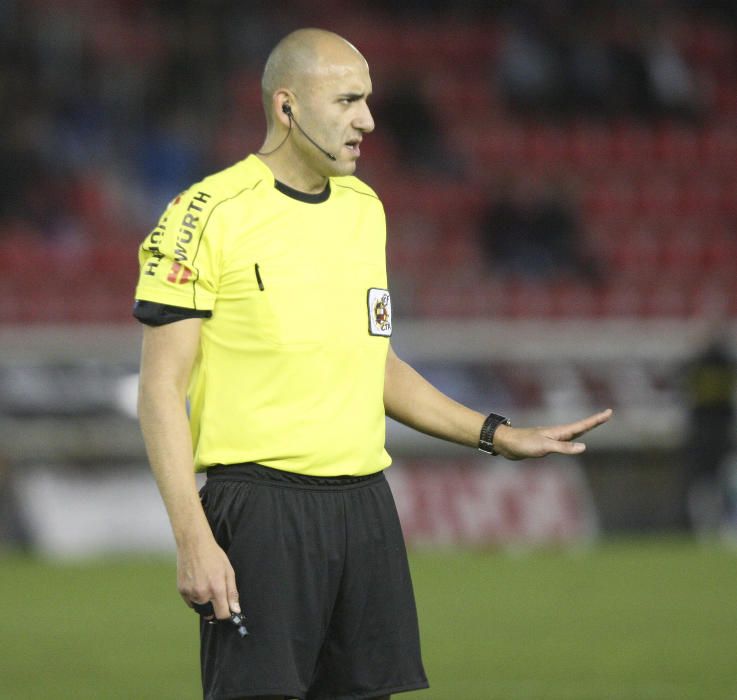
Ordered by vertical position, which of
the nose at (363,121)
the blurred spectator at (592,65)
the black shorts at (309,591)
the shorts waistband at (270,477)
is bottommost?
the black shorts at (309,591)

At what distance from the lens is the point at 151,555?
12.5 meters

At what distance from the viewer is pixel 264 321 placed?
11.3ft

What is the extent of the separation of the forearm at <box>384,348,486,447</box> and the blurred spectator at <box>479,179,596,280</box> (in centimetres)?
1066

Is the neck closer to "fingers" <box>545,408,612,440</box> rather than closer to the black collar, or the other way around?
the black collar

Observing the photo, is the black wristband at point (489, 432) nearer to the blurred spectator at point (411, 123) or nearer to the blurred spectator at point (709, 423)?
the blurred spectator at point (709, 423)

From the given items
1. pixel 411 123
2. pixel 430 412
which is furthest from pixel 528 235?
pixel 430 412

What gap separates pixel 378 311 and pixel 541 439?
1.64 ft

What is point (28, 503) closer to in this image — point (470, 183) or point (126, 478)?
point (126, 478)

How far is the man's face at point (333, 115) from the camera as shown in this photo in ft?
11.6

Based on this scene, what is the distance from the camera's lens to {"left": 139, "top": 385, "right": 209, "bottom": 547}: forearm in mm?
3305

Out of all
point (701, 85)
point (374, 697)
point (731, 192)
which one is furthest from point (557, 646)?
point (701, 85)

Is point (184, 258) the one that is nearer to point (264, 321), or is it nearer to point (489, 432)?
point (264, 321)

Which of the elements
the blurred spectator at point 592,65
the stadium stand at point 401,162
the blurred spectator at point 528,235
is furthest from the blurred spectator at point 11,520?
the blurred spectator at point 592,65

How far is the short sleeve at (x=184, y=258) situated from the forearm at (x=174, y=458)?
0.65 ft
